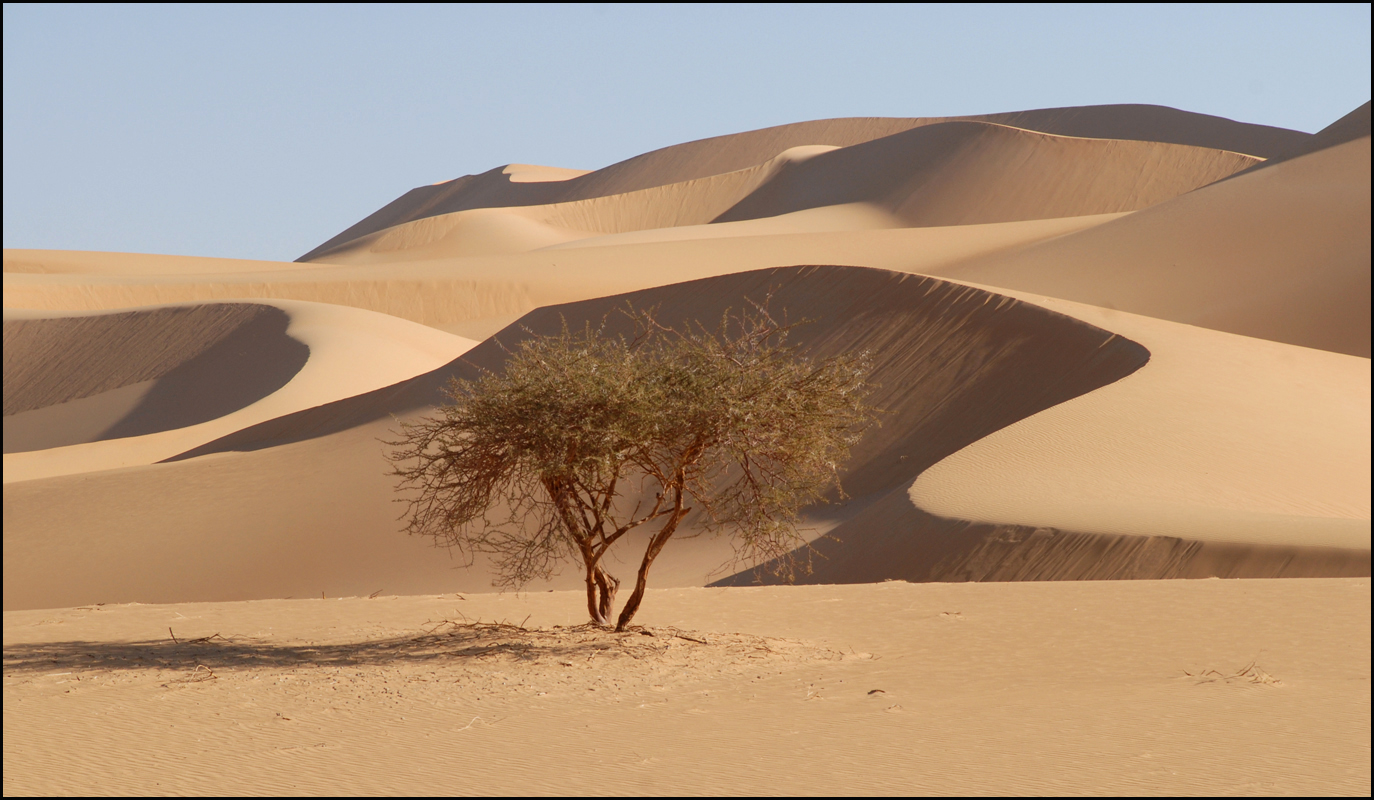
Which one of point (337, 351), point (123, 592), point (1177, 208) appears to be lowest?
point (123, 592)

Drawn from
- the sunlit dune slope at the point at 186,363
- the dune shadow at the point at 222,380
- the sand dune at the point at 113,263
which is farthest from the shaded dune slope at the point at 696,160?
the dune shadow at the point at 222,380

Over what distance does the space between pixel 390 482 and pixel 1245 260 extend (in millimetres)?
27287

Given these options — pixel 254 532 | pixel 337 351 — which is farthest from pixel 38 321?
pixel 254 532

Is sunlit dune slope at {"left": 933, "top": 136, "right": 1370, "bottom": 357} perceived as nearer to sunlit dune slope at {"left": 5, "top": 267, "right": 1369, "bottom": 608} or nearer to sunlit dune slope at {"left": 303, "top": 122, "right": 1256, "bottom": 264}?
sunlit dune slope at {"left": 5, "top": 267, "right": 1369, "bottom": 608}

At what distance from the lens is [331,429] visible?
2964 cm

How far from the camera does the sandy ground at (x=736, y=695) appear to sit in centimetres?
720

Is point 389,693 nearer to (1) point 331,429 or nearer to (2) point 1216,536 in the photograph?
(2) point 1216,536

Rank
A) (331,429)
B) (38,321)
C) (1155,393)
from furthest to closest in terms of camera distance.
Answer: (38,321) < (331,429) < (1155,393)

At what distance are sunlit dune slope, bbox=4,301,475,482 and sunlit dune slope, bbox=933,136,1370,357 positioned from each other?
20931 mm

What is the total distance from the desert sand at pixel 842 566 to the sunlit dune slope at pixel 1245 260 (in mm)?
165

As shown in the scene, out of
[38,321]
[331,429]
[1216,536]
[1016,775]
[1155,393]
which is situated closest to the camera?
[1016,775]

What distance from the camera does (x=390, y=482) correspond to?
25484mm

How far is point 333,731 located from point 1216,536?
10.6m

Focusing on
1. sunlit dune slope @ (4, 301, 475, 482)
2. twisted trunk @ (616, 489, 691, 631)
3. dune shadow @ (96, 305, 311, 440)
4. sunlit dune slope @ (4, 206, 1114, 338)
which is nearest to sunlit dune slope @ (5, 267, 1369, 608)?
twisted trunk @ (616, 489, 691, 631)
